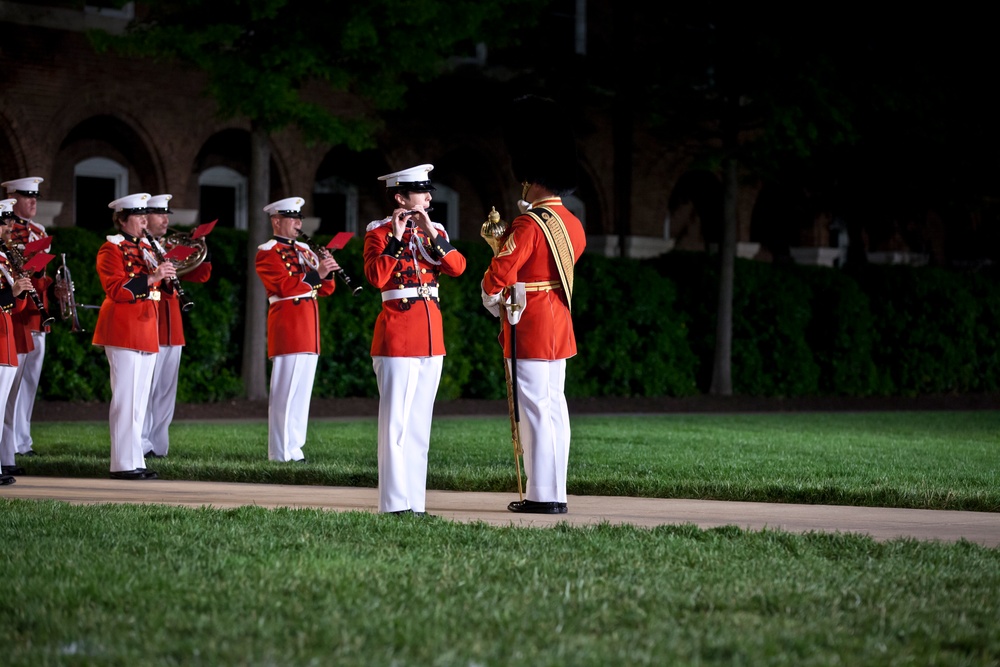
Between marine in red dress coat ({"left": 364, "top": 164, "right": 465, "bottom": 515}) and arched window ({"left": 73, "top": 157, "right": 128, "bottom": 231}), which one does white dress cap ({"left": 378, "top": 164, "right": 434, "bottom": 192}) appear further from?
arched window ({"left": 73, "top": 157, "right": 128, "bottom": 231})

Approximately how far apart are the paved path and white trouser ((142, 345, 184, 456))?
1.85 meters

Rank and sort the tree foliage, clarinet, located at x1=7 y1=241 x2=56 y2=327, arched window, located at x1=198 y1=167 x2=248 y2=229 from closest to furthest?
1. clarinet, located at x1=7 y1=241 x2=56 y2=327
2. the tree foliage
3. arched window, located at x1=198 y1=167 x2=248 y2=229

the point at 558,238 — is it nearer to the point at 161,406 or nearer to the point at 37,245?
the point at 37,245

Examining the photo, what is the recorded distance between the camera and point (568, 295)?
8953 millimetres

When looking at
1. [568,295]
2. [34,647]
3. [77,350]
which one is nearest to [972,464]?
[568,295]

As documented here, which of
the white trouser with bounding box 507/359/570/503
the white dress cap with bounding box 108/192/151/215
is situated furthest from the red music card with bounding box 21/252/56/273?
the white trouser with bounding box 507/359/570/503

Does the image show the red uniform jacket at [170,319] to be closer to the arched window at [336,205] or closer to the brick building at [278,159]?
the brick building at [278,159]

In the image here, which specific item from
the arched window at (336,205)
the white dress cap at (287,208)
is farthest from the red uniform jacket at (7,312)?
the arched window at (336,205)

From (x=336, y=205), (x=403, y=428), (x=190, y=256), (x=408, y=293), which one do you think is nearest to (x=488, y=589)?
(x=403, y=428)

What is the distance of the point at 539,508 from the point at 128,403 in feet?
12.8

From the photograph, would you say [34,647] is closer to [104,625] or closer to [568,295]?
[104,625]

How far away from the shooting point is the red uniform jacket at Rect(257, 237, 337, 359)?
496 inches

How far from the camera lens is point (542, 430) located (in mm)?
8719

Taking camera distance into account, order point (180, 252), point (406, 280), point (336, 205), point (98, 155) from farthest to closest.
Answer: point (336, 205)
point (98, 155)
point (180, 252)
point (406, 280)
